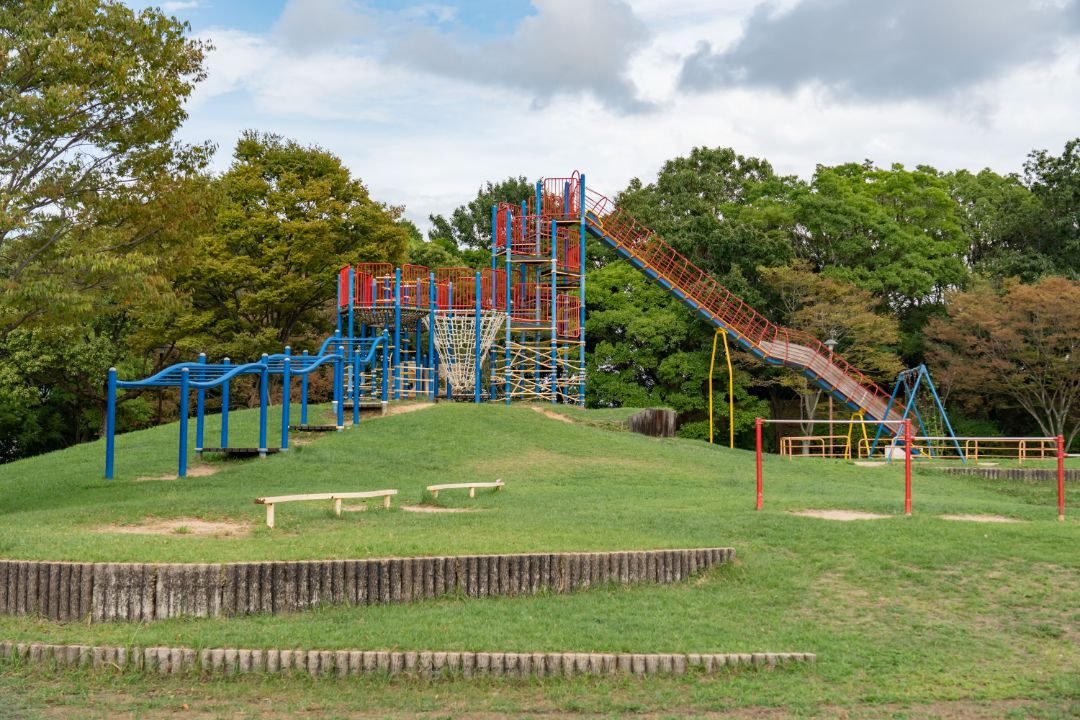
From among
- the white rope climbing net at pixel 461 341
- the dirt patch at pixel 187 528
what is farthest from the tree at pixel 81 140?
the white rope climbing net at pixel 461 341

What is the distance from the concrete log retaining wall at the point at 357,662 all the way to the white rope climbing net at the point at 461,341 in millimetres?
24023

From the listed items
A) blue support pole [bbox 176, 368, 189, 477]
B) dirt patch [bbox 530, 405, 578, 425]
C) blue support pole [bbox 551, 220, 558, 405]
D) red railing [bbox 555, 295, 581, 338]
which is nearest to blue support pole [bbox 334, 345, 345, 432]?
blue support pole [bbox 176, 368, 189, 477]

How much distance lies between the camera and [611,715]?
27.8 ft

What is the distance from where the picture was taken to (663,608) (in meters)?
10.8

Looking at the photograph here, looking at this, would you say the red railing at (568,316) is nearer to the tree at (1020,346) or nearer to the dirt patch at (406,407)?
the dirt patch at (406,407)

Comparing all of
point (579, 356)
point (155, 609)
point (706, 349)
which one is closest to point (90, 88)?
point (155, 609)

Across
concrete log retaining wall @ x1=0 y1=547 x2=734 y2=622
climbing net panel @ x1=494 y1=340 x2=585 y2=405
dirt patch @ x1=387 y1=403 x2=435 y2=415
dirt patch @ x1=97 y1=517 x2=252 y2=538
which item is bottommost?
concrete log retaining wall @ x1=0 y1=547 x2=734 y2=622

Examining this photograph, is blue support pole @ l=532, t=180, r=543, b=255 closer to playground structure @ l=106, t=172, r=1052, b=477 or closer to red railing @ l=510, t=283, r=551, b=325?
playground structure @ l=106, t=172, r=1052, b=477

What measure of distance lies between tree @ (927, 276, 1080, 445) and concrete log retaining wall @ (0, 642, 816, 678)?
33.3 m

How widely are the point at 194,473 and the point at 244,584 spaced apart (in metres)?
12.2

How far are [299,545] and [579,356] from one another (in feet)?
87.5

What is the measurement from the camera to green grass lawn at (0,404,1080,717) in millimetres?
8859

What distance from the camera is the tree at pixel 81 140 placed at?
58.2 feet

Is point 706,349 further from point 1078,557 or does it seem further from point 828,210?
point 1078,557
